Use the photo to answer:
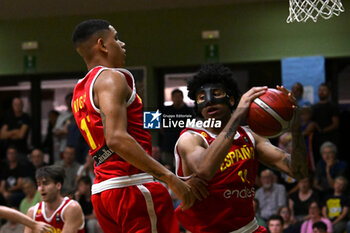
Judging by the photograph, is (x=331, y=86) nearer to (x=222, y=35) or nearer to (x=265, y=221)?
(x=222, y=35)

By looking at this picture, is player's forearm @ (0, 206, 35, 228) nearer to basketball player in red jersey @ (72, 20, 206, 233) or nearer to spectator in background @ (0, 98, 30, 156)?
basketball player in red jersey @ (72, 20, 206, 233)

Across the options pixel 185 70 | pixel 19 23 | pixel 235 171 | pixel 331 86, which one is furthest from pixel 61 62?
pixel 235 171

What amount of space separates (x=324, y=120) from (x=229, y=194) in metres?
4.65

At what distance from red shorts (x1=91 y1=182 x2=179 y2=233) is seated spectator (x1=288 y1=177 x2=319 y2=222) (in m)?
4.46

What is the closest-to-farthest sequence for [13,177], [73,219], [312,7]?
[312,7]
[73,219]
[13,177]

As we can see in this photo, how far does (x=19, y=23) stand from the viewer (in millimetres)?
10188

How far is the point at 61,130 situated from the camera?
35.0 ft

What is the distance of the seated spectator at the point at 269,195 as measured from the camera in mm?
8422

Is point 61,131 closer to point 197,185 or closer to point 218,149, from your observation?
point 197,185

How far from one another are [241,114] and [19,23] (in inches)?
267

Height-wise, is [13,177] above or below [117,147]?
below

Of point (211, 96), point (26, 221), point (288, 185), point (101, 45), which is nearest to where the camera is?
point (101, 45)

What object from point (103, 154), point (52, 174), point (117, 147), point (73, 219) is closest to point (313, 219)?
point (73, 219)

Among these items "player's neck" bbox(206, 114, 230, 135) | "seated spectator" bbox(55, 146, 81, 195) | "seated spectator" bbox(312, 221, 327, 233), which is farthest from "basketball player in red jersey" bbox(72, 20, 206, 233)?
"seated spectator" bbox(55, 146, 81, 195)
